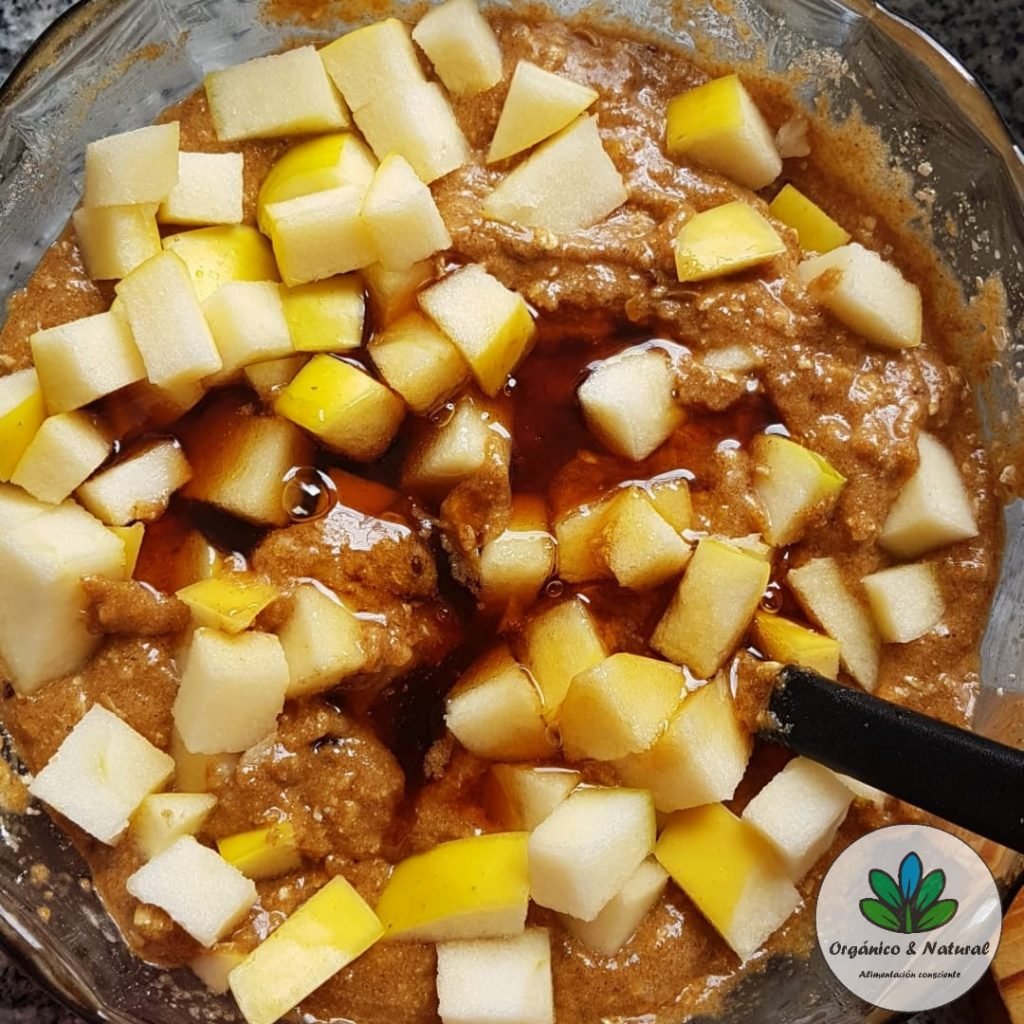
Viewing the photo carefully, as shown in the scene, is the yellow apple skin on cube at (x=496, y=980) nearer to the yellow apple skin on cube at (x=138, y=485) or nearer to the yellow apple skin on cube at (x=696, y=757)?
the yellow apple skin on cube at (x=696, y=757)

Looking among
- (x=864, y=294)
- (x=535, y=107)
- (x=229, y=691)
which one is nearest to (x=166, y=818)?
(x=229, y=691)

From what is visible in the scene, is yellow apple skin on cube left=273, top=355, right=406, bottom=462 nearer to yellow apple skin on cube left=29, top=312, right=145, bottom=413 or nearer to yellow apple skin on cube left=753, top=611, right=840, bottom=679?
yellow apple skin on cube left=29, top=312, right=145, bottom=413

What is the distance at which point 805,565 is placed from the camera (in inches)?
76.5

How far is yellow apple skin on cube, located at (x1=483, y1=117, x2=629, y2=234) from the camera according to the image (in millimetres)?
1918

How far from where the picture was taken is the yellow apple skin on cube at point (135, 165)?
188 cm

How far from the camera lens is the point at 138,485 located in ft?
6.28

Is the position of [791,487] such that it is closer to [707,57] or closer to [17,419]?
[707,57]

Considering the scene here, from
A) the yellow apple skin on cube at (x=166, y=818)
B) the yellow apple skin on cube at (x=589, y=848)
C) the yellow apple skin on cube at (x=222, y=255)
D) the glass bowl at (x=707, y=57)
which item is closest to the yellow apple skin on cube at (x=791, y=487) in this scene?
the glass bowl at (x=707, y=57)

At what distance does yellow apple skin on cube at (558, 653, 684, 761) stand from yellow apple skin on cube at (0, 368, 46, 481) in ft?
3.14

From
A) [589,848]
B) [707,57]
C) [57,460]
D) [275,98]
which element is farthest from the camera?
[707,57]

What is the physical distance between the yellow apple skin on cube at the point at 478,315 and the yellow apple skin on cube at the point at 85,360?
0.48 meters

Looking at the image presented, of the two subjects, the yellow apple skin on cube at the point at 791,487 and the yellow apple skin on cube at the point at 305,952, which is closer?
the yellow apple skin on cube at the point at 305,952

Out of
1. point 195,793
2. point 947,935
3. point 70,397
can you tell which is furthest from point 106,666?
point 947,935

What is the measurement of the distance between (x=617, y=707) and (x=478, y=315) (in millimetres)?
658
